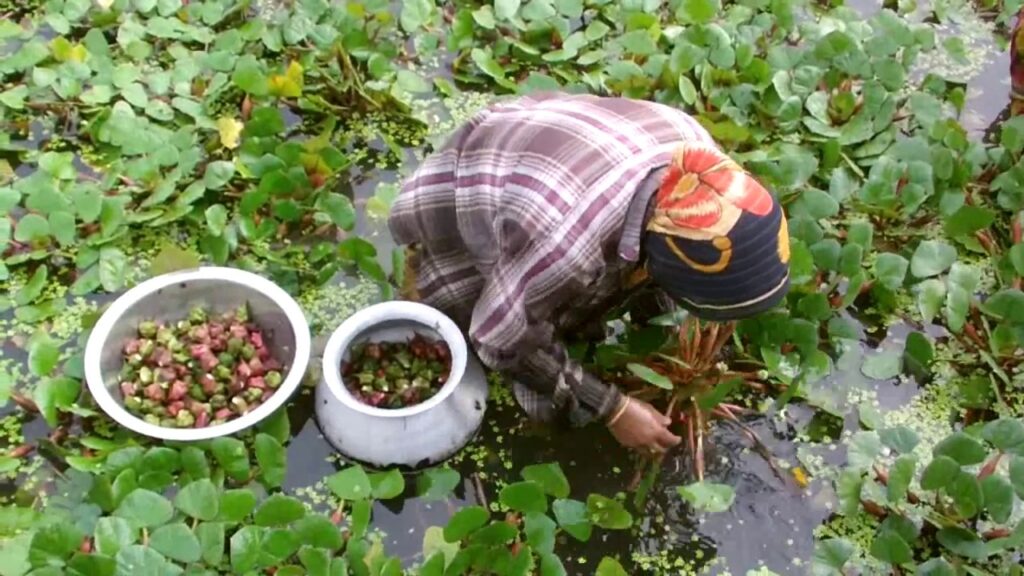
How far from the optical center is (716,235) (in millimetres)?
1246

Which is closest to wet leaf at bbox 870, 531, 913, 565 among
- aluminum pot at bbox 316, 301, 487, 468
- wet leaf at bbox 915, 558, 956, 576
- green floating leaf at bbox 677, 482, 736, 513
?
wet leaf at bbox 915, 558, 956, 576

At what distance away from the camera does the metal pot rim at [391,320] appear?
170 cm

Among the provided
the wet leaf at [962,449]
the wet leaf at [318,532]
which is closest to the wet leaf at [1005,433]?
the wet leaf at [962,449]

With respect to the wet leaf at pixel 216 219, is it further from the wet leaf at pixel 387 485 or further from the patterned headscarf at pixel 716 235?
the patterned headscarf at pixel 716 235

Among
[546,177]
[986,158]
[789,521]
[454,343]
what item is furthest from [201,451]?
[986,158]

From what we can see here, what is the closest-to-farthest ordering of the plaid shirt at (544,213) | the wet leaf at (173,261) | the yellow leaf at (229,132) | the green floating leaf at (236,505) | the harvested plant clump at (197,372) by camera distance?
the plaid shirt at (544,213)
the green floating leaf at (236,505)
the harvested plant clump at (197,372)
the wet leaf at (173,261)
the yellow leaf at (229,132)

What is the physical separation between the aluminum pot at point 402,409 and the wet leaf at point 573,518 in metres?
0.24

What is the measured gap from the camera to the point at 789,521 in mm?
1783

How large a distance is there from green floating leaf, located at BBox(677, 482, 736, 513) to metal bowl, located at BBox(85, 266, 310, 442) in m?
0.72

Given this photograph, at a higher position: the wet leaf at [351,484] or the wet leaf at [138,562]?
the wet leaf at [138,562]

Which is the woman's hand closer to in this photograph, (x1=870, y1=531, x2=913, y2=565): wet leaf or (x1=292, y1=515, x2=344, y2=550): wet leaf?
(x1=870, y1=531, x2=913, y2=565): wet leaf

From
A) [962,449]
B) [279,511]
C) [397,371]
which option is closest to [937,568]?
[962,449]

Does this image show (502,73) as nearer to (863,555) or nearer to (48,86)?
(48,86)

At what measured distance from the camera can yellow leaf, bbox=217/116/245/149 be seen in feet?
7.20
